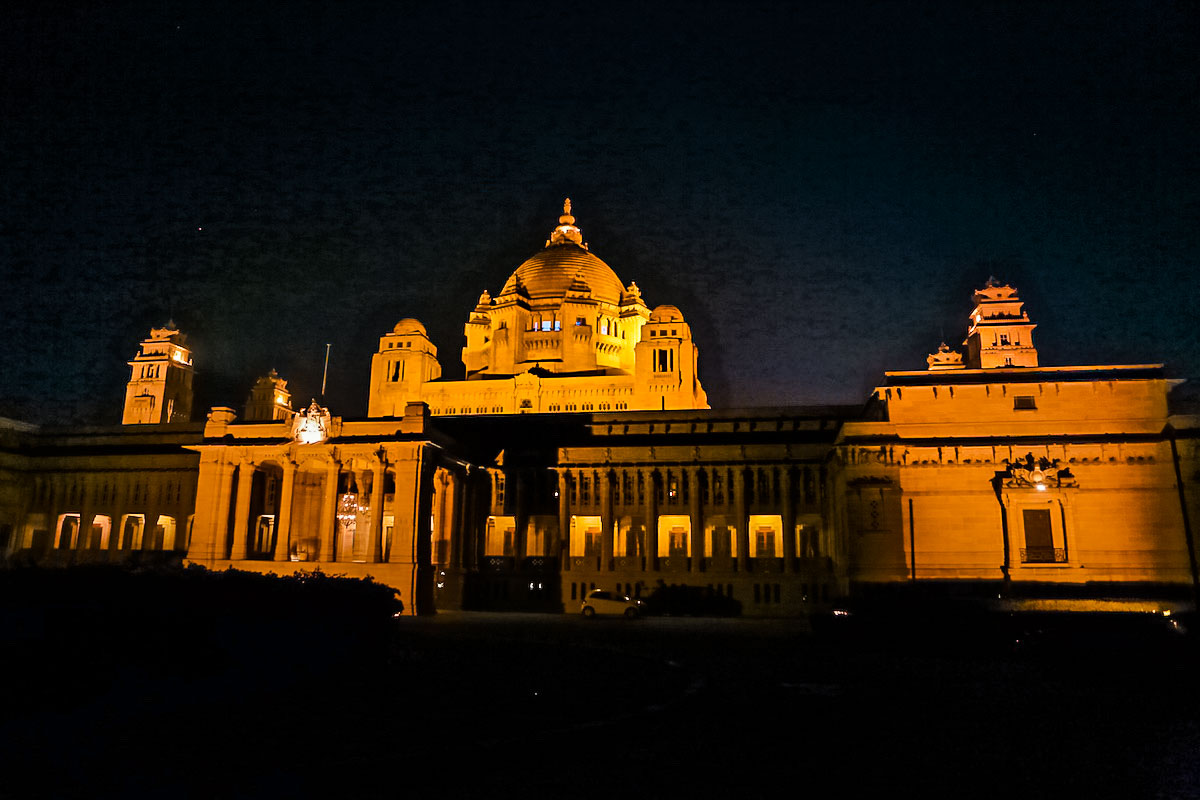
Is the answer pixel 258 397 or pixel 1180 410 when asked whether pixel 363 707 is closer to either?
pixel 1180 410

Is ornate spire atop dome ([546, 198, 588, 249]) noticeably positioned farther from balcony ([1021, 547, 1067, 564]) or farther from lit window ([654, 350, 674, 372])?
balcony ([1021, 547, 1067, 564])

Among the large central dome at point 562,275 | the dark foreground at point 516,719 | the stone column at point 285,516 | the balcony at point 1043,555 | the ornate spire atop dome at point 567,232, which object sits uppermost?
the ornate spire atop dome at point 567,232

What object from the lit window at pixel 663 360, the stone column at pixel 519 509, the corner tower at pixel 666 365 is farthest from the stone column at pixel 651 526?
the lit window at pixel 663 360

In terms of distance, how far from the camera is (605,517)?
60.2m

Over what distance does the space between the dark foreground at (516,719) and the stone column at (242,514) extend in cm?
4027

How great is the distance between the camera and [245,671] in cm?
1473

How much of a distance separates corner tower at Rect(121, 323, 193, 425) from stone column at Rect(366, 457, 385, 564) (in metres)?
61.3

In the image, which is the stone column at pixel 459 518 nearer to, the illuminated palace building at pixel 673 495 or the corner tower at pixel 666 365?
the illuminated palace building at pixel 673 495

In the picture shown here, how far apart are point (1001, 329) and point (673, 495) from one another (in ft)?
177

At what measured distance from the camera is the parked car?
4991 centimetres

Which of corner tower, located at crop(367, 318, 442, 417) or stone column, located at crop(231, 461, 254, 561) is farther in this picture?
corner tower, located at crop(367, 318, 442, 417)

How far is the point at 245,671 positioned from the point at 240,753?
4598mm

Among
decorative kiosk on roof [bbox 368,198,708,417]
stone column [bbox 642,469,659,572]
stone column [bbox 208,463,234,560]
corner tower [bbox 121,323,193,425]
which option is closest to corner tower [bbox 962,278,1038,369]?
decorative kiosk on roof [bbox 368,198,708,417]

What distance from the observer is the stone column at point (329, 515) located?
54750 millimetres
